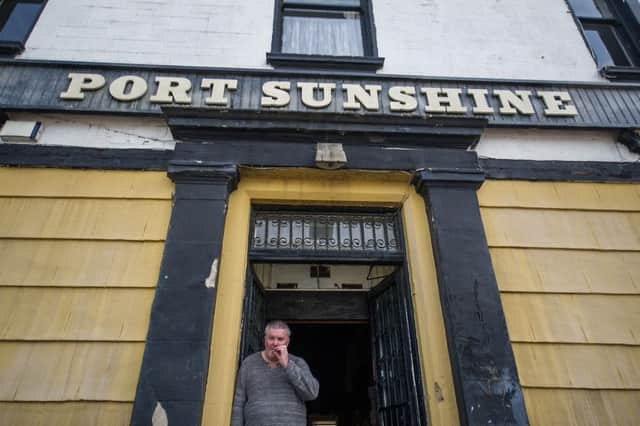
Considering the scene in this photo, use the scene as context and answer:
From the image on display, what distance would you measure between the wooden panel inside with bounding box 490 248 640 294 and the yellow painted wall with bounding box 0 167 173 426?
3.13 m

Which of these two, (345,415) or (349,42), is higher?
(349,42)

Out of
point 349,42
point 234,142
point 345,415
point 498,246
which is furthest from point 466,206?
point 345,415

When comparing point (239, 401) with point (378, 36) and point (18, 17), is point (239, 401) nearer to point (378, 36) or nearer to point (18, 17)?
point (378, 36)

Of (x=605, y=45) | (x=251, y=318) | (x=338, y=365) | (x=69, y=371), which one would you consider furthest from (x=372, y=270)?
(x=605, y=45)

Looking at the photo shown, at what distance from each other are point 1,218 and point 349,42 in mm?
4284

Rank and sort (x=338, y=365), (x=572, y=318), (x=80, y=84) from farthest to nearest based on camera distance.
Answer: (x=338, y=365) → (x=80, y=84) → (x=572, y=318)

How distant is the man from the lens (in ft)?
9.05

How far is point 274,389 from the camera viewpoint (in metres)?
2.84

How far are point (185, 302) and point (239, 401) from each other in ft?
2.86

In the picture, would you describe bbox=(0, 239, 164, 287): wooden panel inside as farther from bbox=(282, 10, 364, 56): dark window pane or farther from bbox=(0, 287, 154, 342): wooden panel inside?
bbox=(282, 10, 364, 56): dark window pane

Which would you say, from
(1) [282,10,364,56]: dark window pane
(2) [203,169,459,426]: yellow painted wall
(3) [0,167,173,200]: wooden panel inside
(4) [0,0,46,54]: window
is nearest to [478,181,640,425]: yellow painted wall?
(2) [203,169,459,426]: yellow painted wall

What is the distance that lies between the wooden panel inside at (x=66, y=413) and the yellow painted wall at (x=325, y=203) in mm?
632

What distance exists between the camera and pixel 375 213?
3.97 meters

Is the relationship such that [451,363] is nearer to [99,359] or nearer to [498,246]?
[498,246]
